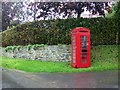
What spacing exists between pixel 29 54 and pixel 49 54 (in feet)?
5.67

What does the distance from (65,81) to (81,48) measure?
3.13 m

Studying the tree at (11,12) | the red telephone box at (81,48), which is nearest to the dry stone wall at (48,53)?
the red telephone box at (81,48)

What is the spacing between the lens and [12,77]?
10.2m

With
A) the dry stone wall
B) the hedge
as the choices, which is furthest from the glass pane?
the hedge

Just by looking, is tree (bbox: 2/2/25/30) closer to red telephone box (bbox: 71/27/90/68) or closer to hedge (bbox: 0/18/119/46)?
hedge (bbox: 0/18/119/46)

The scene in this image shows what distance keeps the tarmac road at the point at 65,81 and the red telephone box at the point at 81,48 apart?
3.96 feet

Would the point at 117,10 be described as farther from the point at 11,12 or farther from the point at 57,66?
the point at 11,12

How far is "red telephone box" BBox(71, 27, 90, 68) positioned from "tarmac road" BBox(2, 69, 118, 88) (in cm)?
121

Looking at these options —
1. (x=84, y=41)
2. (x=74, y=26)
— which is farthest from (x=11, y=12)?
(x=84, y=41)

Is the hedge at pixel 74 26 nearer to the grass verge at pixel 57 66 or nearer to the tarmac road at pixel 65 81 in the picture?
the grass verge at pixel 57 66

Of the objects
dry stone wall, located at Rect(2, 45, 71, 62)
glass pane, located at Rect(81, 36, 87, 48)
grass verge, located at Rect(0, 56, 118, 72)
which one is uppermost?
glass pane, located at Rect(81, 36, 87, 48)

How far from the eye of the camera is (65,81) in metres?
9.05

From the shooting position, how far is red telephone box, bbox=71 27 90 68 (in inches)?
465

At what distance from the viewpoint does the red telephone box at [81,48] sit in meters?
11.8
